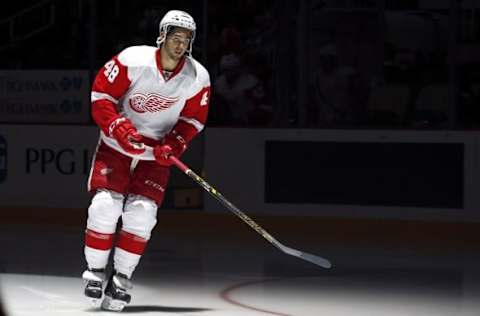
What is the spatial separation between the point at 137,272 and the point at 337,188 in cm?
235

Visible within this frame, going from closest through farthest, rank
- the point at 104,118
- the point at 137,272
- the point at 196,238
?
the point at 104,118, the point at 137,272, the point at 196,238

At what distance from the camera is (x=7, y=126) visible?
405 inches

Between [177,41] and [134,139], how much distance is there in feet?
1.46

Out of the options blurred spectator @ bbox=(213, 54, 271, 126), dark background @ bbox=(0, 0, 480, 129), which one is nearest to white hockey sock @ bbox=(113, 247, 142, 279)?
dark background @ bbox=(0, 0, 480, 129)

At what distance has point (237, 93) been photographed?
1011 centimetres

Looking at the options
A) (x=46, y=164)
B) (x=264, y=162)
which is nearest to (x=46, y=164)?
(x=46, y=164)

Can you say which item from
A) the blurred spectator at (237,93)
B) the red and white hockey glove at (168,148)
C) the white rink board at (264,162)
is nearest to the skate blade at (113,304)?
the red and white hockey glove at (168,148)

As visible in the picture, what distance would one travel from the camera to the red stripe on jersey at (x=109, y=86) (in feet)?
19.5

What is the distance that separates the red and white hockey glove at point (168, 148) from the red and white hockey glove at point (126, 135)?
8 cm

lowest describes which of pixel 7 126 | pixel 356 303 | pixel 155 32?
pixel 356 303

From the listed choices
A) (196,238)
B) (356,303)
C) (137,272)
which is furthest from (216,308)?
(196,238)

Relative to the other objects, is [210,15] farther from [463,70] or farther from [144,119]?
[144,119]

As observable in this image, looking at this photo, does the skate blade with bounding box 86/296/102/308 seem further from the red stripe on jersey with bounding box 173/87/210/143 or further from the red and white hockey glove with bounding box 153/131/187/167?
the red stripe on jersey with bounding box 173/87/210/143

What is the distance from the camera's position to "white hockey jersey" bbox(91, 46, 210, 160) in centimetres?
598
